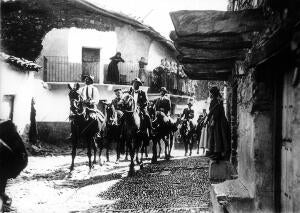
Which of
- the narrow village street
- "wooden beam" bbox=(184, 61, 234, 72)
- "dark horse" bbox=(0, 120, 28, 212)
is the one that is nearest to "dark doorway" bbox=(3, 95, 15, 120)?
the narrow village street

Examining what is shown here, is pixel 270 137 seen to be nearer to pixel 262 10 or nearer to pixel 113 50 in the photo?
pixel 262 10

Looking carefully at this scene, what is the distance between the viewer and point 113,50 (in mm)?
25516

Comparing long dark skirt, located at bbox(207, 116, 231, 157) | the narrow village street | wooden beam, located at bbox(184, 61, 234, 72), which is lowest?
the narrow village street

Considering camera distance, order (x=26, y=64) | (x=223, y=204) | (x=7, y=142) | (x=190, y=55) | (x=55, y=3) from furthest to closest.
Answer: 1. (x=55, y=3)
2. (x=26, y=64)
3. (x=190, y=55)
4. (x=223, y=204)
5. (x=7, y=142)

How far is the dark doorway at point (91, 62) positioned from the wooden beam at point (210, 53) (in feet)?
62.3

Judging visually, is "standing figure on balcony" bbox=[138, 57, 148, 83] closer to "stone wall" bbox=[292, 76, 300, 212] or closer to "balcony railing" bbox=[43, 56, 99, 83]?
"balcony railing" bbox=[43, 56, 99, 83]

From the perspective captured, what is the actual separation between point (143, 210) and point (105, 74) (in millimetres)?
18004

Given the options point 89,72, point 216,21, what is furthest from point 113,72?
point 216,21

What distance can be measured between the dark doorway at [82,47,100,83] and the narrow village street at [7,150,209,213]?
11678mm

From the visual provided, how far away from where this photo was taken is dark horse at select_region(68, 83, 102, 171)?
1207cm

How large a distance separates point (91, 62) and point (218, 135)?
17491mm

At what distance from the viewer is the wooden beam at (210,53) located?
231 inches

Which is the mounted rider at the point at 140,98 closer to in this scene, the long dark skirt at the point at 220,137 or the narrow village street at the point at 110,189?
the narrow village street at the point at 110,189

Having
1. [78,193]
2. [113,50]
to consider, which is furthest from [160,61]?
[78,193]
